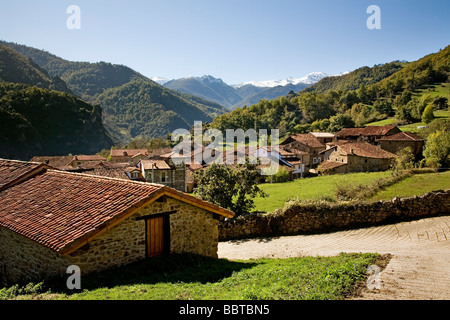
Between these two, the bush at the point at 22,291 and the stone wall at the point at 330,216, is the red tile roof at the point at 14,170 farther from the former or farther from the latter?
the stone wall at the point at 330,216

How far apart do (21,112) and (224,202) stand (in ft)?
→ 374

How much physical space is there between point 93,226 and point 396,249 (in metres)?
12.3

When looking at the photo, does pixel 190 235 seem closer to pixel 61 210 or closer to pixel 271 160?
pixel 61 210

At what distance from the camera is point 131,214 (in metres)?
8.91

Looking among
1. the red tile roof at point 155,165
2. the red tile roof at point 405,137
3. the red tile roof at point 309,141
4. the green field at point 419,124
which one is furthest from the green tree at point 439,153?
the red tile roof at point 155,165

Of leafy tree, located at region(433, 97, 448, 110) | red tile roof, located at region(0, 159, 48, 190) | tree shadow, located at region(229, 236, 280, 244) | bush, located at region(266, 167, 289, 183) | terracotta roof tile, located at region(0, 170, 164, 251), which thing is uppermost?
leafy tree, located at region(433, 97, 448, 110)

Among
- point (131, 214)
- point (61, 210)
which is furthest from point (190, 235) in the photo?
point (61, 210)

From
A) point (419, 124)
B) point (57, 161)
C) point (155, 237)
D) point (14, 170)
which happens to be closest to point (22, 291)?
point (155, 237)

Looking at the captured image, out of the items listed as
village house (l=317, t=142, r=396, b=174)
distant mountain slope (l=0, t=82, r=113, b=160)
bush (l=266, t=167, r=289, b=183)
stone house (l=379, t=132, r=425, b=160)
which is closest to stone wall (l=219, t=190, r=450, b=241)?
bush (l=266, t=167, r=289, b=183)

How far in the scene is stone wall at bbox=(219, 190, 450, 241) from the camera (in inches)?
680

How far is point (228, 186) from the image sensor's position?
2242 cm

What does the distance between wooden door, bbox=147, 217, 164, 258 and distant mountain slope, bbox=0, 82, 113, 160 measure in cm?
10178

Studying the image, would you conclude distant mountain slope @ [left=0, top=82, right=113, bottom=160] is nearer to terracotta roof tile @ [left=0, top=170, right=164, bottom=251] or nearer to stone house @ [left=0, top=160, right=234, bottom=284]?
terracotta roof tile @ [left=0, top=170, right=164, bottom=251]
